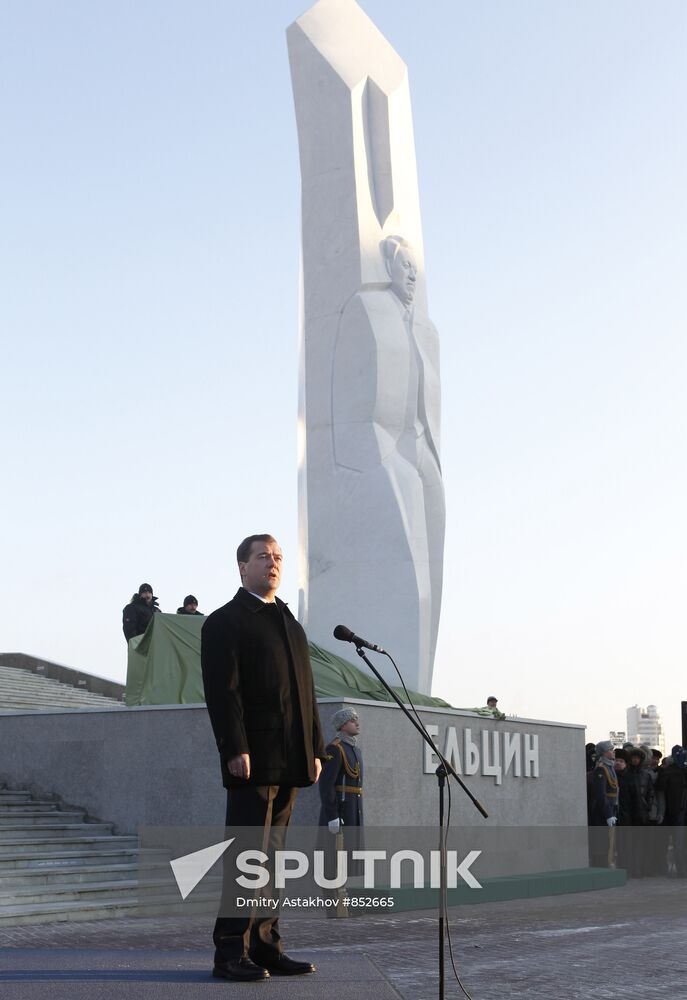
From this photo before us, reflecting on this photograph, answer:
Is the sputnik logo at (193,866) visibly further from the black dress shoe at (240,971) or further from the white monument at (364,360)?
the white monument at (364,360)

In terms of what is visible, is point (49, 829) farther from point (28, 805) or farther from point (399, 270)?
point (399, 270)

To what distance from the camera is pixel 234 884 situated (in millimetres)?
5621

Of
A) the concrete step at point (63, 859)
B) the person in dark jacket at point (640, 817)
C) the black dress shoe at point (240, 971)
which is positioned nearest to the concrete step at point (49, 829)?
the concrete step at point (63, 859)

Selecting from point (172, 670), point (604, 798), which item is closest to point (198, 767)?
point (172, 670)

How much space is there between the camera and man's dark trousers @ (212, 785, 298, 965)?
5.60 meters

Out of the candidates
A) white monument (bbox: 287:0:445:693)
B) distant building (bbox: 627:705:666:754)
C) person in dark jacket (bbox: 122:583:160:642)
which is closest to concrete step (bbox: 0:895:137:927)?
person in dark jacket (bbox: 122:583:160:642)

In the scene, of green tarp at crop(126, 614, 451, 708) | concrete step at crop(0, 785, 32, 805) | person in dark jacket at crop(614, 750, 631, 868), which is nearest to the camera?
concrete step at crop(0, 785, 32, 805)

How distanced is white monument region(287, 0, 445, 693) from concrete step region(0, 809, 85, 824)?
560 centimetres

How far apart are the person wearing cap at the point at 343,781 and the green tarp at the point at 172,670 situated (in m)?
3.62

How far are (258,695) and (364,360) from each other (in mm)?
13831

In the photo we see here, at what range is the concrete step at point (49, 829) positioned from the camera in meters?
11.9

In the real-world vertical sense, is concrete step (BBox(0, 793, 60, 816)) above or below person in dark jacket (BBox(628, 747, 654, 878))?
above

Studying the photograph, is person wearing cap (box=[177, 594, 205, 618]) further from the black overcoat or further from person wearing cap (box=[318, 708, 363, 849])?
the black overcoat

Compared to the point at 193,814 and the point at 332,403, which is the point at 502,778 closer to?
the point at 193,814
